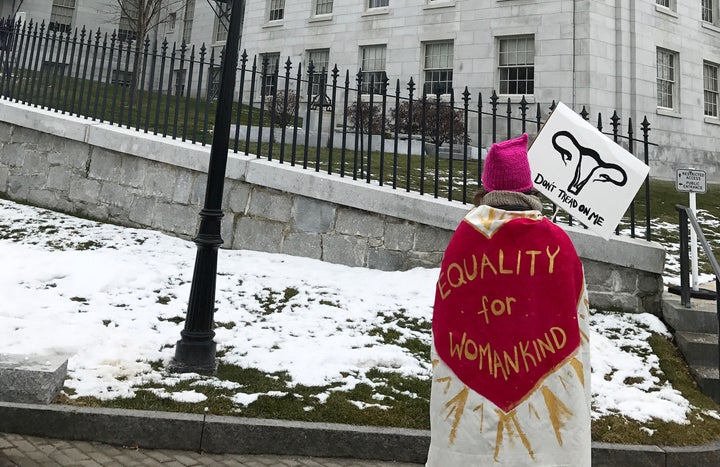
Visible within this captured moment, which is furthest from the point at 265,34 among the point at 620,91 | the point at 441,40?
the point at 620,91

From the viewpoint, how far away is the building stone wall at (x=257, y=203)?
5832 mm

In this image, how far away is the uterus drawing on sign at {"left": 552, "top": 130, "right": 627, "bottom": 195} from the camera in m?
4.54

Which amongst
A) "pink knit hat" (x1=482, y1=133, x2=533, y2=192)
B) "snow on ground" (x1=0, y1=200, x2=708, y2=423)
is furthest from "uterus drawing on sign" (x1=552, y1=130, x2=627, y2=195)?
"pink knit hat" (x1=482, y1=133, x2=533, y2=192)

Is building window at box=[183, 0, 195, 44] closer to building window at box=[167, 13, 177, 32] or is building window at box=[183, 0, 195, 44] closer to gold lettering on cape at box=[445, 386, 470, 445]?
building window at box=[167, 13, 177, 32]

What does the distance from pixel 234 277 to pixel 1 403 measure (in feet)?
9.57

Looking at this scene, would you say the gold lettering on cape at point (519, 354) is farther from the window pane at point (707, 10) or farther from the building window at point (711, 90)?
the window pane at point (707, 10)

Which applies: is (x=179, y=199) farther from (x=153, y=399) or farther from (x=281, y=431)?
(x=281, y=431)

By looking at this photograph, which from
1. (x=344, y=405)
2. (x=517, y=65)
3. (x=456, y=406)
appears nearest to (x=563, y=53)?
(x=517, y=65)

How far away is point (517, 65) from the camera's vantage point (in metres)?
18.5

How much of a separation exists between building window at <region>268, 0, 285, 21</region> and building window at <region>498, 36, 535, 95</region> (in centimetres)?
1216

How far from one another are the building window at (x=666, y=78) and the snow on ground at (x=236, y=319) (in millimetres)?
16884

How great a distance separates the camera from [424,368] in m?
4.57

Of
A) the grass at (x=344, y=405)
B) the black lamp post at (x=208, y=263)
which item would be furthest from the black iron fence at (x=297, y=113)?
the grass at (x=344, y=405)

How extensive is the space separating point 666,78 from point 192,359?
68.9 ft
